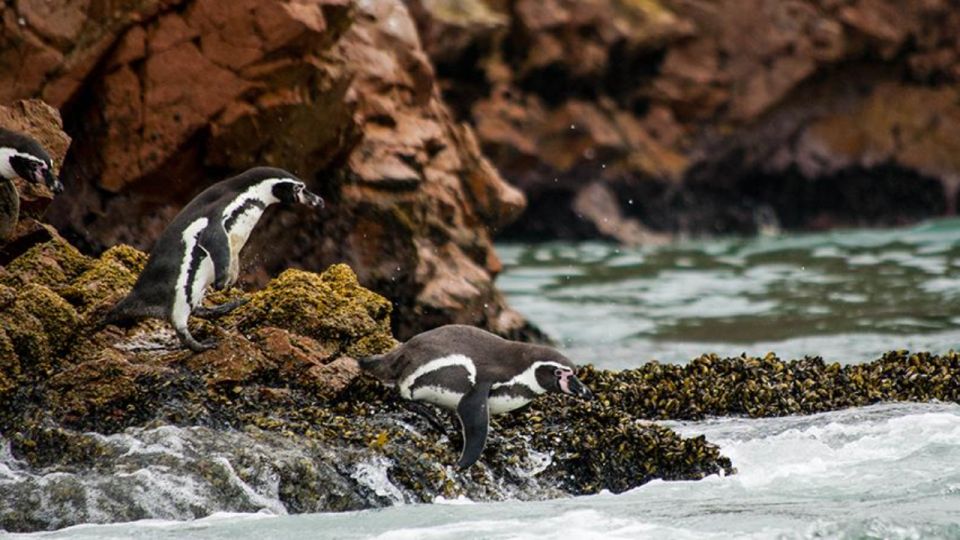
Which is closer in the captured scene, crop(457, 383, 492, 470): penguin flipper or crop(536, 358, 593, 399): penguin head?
crop(457, 383, 492, 470): penguin flipper

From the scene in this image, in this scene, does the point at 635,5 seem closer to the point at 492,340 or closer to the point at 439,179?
the point at 439,179

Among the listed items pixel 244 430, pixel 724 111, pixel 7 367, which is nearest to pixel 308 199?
pixel 244 430

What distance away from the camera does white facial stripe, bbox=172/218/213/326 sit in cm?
848

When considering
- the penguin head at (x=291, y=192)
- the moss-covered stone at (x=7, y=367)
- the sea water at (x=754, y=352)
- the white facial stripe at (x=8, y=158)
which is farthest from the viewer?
the penguin head at (x=291, y=192)

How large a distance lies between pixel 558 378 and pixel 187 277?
2.03 meters

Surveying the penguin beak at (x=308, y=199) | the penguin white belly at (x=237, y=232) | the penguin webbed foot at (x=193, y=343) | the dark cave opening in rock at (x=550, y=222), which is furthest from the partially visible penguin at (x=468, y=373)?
the dark cave opening in rock at (x=550, y=222)

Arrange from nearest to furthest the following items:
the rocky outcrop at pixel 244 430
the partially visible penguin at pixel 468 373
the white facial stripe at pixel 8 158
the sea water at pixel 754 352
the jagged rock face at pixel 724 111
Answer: the sea water at pixel 754 352 < the rocky outcrop at pixel 244 430 < the partially visible penguin at pixel 468 373 < the white facial stripe at pixel 8 158 < the jagged rock face at pixel 724 111

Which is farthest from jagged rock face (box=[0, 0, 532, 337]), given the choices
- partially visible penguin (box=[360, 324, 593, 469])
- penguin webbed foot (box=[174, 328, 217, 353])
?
partially visible penguin (box=[360, 324, 593, 469])

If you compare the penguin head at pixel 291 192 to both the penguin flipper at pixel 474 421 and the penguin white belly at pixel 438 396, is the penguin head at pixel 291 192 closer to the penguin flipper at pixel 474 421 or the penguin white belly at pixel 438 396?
the penguin white belly at pixel 438 396

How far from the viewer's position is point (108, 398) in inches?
311

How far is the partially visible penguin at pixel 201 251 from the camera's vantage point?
8.50m

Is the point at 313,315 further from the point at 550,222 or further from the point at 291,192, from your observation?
the point at 550,222

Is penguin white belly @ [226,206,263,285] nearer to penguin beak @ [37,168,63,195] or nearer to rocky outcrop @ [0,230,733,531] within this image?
rocky outcrop @ [0,230,733,531]

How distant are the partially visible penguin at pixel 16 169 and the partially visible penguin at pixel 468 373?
210 cm
